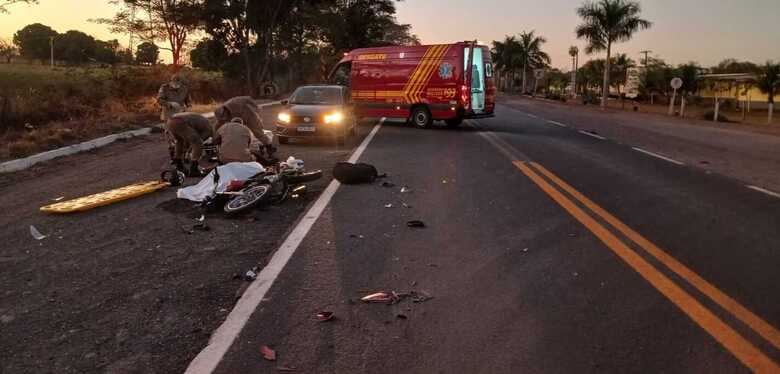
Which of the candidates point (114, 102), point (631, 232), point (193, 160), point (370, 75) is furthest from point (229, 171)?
point (114, 102)

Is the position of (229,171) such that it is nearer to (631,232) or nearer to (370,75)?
(631,232)

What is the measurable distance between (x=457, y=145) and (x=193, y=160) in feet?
24.0

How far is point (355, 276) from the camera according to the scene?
495 centimetres

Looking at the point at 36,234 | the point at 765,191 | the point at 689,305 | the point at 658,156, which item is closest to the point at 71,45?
the point at 658,156

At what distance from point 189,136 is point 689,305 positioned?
7.77 metres

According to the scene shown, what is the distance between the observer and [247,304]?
4.29 meters

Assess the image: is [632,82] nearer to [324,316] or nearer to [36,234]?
[36,234]

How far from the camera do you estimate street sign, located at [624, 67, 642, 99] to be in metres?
77.2

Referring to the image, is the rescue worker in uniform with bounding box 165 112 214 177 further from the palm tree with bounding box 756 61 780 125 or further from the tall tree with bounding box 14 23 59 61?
the tall tree with bounding box 14 23 59 61

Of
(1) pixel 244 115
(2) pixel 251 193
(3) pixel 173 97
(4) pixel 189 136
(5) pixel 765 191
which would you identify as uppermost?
(3) pixel 173 97

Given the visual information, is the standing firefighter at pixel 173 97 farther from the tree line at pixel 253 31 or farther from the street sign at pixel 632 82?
the street sign at pixel 632 82

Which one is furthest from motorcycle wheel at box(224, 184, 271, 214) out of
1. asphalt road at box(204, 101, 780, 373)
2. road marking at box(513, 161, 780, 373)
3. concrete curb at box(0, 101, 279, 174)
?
concrete curb at box(0, 101, 279, 174)

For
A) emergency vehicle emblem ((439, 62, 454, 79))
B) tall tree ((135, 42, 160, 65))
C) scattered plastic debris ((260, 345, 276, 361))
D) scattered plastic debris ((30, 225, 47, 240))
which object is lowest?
scattered plastic debris ((260, 345, 276, 361))

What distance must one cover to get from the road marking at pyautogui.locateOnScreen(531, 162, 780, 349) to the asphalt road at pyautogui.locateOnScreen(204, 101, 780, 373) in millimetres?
16
